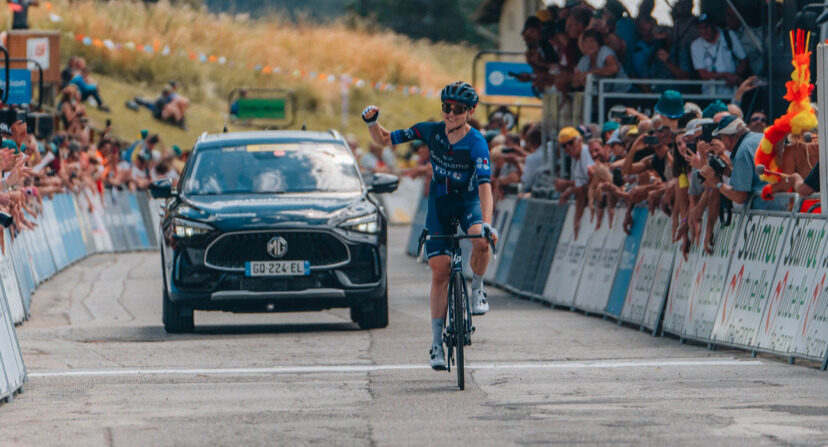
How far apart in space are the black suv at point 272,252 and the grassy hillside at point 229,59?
31112 mm

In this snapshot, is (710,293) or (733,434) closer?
(733,434)

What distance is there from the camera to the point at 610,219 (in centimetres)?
1794

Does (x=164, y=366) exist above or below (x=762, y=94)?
below

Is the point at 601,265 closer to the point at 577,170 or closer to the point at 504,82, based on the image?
the point at 577,170

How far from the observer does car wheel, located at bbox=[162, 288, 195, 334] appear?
16.0 metres

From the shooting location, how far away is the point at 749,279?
13.7 m

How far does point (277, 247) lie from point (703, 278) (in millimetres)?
3708

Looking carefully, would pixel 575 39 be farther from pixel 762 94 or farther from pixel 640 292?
pixel 640 292

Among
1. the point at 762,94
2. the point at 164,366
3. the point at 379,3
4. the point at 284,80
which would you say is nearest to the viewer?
the point at 164,366

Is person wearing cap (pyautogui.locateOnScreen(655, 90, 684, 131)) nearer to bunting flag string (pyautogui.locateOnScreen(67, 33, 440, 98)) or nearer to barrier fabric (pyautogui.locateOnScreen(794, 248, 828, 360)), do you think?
barrier fabric (pyautogui.locateOnScreen(794, 248, 828, 360))

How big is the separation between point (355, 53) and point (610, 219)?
44.6m

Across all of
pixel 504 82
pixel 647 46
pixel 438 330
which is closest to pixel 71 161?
pixel 504 82

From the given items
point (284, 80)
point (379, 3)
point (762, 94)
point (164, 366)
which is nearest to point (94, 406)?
point (164, 366)

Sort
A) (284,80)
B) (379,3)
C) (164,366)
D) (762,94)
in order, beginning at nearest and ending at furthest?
(164,366), (762,94), (284,80), (379,3)
